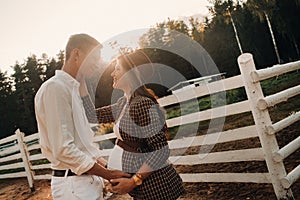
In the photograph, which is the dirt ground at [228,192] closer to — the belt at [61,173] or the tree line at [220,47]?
the belt at [61,173]

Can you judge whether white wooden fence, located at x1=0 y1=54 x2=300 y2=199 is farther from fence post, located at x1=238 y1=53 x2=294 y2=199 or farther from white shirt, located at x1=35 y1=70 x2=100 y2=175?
white shirt, located at x1=35 y1=70 x2=100 y2=175

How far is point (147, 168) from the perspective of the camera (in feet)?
6.07

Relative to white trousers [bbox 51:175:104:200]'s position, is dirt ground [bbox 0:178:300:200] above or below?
below

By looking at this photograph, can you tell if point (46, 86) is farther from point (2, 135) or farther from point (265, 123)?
point (2, 135)

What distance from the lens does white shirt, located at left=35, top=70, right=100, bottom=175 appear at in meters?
1.61

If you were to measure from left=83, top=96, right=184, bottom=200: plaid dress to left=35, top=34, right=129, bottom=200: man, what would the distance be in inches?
6.5

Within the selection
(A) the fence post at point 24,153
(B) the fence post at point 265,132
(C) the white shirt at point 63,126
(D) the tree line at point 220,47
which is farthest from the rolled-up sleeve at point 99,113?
(D) the tree line at point 220,47

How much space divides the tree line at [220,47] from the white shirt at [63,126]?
76.4 feet

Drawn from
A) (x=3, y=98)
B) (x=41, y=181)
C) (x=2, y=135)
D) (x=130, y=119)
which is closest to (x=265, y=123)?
(x=130, y=119)

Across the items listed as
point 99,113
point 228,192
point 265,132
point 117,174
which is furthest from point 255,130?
point 117,174

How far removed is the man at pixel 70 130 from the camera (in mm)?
1614

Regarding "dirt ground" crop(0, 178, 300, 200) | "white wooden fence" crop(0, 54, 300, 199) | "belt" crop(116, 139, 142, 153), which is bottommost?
"dirt ground" crop(0, 178, 300, 200)

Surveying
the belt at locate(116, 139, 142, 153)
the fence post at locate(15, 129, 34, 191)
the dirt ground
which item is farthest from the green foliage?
the belt at locate(116, 139, 142, 153)

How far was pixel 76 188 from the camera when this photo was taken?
5.61 ft
